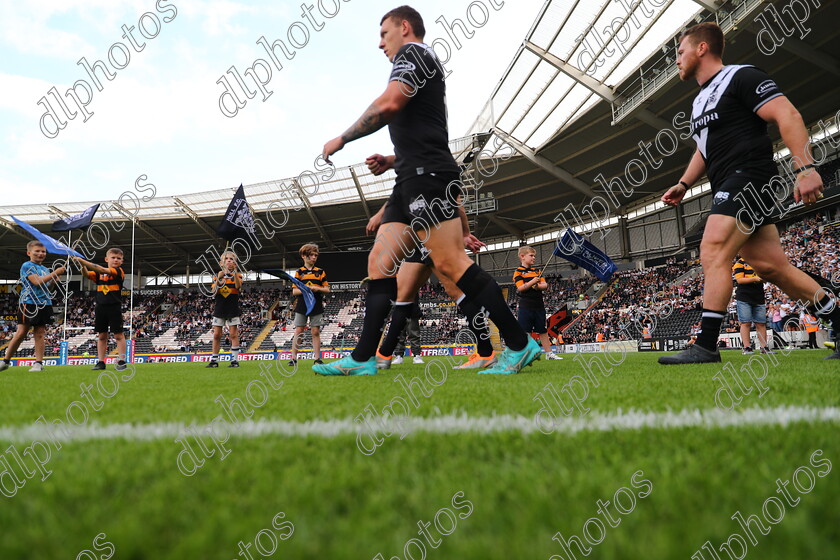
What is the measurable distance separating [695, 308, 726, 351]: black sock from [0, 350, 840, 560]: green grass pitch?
2.44m

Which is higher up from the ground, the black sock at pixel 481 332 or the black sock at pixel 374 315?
the black sock at pixel 374 315

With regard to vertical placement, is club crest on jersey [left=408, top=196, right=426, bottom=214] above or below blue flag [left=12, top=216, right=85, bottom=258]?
below

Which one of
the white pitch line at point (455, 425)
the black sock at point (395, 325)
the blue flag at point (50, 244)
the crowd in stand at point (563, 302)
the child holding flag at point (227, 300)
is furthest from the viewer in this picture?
the crowd in stand at point (563, 302)

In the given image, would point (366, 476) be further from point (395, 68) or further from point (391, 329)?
point (391, 329)

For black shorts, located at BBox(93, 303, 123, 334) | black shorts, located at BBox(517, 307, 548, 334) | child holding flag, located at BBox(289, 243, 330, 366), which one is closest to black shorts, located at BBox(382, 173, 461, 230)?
child holding flag, located at BBox(289, 243, 330, 366)

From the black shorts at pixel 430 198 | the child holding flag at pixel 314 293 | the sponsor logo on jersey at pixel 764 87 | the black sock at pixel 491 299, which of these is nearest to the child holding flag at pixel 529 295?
the child holding flag at pixel 314 293

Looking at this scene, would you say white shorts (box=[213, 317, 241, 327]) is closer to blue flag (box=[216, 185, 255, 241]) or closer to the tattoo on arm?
blue flag (box=[216, 185, 255, 241])

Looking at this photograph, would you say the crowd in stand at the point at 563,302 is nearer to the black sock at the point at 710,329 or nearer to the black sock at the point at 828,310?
the black sock at the point at 828,310

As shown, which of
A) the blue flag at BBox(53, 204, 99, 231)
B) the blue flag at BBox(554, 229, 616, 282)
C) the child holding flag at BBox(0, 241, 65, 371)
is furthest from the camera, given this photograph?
the blue flag at BBox(554, 229, 616, 282)

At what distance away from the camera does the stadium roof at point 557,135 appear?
54.9ft

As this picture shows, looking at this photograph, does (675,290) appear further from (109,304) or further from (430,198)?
(430,198)

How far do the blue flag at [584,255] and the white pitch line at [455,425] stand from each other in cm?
1094

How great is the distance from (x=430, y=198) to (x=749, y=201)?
224 cm

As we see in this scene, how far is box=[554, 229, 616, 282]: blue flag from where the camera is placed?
484 inches
